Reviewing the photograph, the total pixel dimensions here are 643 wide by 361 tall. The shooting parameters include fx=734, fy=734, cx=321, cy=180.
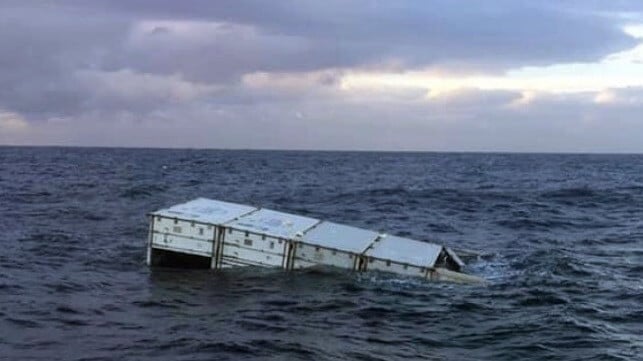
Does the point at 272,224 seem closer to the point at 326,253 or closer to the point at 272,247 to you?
the point at 272,247

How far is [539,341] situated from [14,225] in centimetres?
2867

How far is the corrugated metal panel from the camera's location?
23.4 meters

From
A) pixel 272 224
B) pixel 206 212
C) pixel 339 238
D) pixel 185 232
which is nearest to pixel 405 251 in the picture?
pixel 339 238

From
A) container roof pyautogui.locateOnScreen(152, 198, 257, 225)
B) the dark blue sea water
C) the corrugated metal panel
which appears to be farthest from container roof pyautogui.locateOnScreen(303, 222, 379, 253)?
container roof pyautogui.locateOnScreen(152, 198, 257, 225)

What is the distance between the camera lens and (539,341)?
17266 mm

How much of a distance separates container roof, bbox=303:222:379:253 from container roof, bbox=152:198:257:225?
9.51 ft

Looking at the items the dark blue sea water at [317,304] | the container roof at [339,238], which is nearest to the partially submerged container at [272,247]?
the container roof at [339,238]

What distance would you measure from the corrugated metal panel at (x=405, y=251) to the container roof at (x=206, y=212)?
5.14m

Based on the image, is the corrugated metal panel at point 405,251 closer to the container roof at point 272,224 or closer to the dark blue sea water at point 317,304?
the dark blue sea water at point 317,304

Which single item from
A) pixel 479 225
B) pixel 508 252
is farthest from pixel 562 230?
pixel 508 252

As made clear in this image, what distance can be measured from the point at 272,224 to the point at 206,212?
245 centimetres

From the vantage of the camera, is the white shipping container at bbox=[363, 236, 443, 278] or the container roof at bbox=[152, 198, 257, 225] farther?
the container roof at bbox=[152, 198, 257, 225]

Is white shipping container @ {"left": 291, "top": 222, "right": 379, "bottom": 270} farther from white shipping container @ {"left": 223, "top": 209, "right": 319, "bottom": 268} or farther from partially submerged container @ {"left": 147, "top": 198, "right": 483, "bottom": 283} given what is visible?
white shipping container @ {"left": 223, "top": 209, "right": 319, "bottom": 268}

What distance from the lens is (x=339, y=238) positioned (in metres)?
25.0
